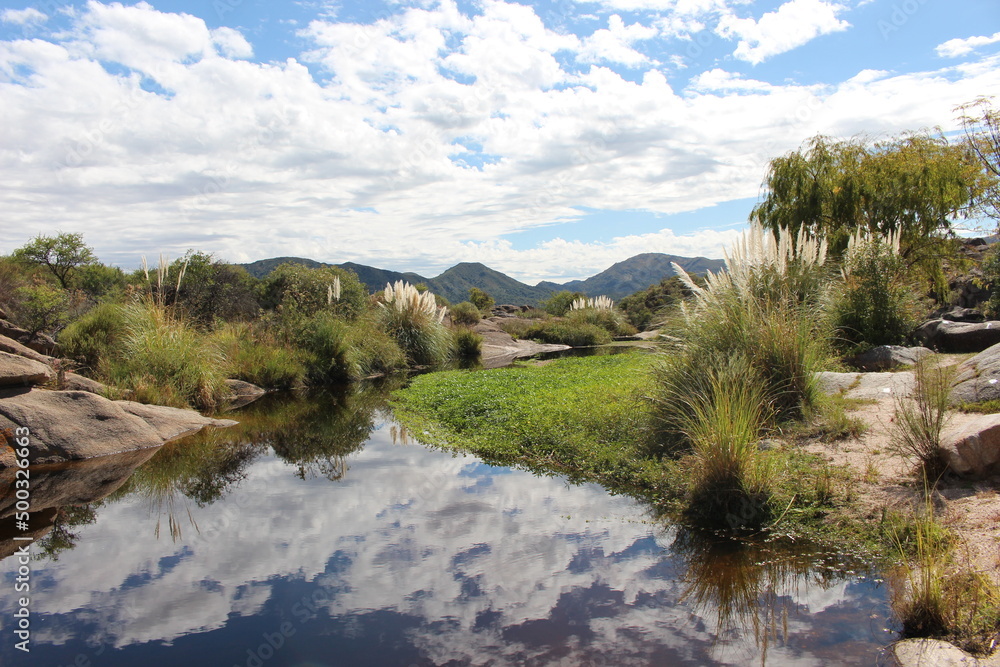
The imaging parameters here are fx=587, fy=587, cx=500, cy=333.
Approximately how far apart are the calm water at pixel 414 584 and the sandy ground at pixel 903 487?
0.82 meters

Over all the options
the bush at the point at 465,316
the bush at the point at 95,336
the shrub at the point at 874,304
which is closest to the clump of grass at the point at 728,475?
the shrub at the point at 874,304

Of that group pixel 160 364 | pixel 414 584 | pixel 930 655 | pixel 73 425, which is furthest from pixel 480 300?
pixel 930 655

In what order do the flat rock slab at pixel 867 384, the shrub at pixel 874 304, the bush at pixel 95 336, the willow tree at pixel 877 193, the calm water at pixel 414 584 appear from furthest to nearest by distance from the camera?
the willow tree at pixel 877 193, the bush at pixel 95 336, the shrub at pixel 874 304, the flat rock slab at pixel 867 384, the calm water at pixel 414 584

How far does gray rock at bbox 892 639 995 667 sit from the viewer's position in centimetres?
332

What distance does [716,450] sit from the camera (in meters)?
5.68

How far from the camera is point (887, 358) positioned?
10.7m

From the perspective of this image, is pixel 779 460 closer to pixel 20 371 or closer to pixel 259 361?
pixel 20 371

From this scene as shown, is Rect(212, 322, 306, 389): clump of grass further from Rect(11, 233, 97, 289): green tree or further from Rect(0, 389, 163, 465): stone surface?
Rect(11, 233, 97, 289): green tree

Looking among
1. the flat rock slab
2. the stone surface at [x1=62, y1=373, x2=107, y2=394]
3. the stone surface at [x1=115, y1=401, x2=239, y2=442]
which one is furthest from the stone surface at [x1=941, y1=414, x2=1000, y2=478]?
the stone surface at [x1=62, y1=373, x2=107, y2=394]

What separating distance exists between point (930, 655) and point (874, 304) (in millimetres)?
10464

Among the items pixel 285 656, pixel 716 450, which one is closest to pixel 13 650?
pixel 285 656

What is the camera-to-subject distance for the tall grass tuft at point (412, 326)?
21859mm

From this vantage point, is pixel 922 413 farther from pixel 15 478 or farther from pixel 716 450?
pixel 15 478

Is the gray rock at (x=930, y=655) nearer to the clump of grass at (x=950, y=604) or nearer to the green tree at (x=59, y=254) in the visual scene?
the clump of grass at (x=950, y=604)
